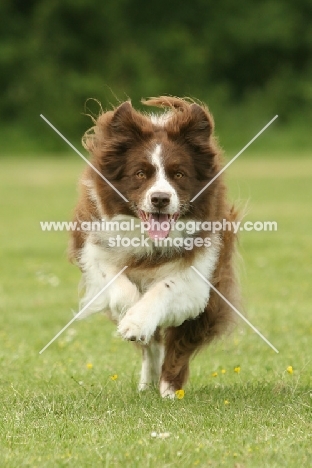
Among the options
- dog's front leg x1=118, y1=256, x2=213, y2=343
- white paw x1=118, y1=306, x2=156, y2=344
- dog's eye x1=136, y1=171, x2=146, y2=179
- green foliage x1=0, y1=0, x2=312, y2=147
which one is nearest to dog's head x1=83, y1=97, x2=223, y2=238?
dog's eye x1=136, y1=171, x2=146, y2=179

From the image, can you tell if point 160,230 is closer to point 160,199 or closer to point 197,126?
point 160,199

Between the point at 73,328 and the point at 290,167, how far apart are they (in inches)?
821

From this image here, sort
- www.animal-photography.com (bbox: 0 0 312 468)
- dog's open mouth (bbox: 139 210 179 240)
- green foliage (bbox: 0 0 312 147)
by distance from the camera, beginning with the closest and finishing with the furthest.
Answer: www.animal-photography.com (bbox: 0 0 312 468) < dog's open mouth (bbox: 139 210 179 240) < green foliage (bbox: 0 0 312 147)

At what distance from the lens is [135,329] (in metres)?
5.64

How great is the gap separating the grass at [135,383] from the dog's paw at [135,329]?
16.4 inches

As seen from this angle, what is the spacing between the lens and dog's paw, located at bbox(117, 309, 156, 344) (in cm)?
564

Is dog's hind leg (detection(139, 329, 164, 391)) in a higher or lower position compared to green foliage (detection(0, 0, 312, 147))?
higher

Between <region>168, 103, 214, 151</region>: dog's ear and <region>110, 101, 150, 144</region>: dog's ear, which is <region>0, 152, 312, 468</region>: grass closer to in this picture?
<region>168, 103, 214, 151</region>: dog's ear

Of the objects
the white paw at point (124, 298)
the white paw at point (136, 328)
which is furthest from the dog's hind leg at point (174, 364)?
the white paw at point (136, 328)

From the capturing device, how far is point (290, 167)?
29.8 meters

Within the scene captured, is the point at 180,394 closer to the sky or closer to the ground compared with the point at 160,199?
closer to the ground

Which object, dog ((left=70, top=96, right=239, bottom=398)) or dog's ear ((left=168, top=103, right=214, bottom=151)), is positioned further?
dog's ear ((left=168, top=103, right=214, bottom=151))

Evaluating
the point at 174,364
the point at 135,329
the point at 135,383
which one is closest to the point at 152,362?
the point at 135,383

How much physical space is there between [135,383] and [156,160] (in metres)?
1.72
